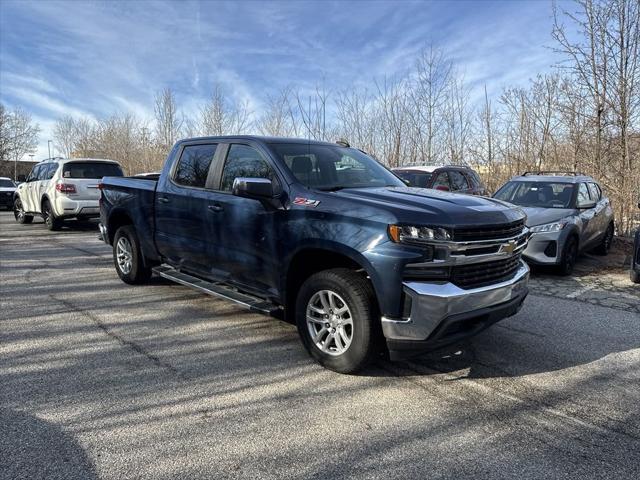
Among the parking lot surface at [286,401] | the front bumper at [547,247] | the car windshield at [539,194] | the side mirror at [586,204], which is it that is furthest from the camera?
the car windshield at [539,194]

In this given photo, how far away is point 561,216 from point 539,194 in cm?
111

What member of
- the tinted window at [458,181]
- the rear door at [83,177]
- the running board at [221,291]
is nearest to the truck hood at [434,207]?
the running board at [221,291]

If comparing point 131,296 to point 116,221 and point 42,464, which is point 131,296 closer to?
point 116,221

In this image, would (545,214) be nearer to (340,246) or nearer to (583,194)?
(583,194)

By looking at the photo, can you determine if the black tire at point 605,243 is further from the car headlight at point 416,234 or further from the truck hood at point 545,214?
the car headlight at point 416,234

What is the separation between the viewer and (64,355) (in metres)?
4.12

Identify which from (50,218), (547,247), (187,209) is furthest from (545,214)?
(50,218)

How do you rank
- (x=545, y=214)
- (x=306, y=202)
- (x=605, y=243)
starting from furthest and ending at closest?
1. (x=605, y=243)
2. (x=545, y=214)
3. (x=306, y=202)

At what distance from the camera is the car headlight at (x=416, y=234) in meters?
3.33

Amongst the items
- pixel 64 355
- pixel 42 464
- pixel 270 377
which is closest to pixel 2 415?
pixel 42 464

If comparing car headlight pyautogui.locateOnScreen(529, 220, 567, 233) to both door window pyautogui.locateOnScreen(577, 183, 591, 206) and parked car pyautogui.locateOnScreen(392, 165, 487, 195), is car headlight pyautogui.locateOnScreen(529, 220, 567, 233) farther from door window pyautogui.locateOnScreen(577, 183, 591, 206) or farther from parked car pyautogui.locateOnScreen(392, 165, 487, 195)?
parked car pyautogui.locateOnScreen(392, 165, 487, 195)

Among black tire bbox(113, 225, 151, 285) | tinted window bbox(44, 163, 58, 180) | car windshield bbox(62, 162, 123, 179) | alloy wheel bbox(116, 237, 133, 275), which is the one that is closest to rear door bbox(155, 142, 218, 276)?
black tire bbox(113, 225, 151, 285)

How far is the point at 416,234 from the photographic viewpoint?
10.9 ft

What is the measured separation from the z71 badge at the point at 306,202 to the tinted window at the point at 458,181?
7.65 metres
